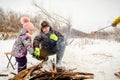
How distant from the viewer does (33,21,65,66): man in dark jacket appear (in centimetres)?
422

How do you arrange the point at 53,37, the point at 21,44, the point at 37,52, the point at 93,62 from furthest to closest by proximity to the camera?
the point at 93,62 < the point at 53,37 < the point at 21,44 < the point at 37,52

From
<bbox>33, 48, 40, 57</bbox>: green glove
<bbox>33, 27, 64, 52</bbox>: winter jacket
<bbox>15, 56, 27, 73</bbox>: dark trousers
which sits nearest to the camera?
<bbox>33, 48, 40, 57</bbox>: green glove

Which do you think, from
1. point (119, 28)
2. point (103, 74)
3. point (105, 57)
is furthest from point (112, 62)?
point (119, 28)

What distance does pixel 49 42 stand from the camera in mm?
4469

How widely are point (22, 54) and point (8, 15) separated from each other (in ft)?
66.0

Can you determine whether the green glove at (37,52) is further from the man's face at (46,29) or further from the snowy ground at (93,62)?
the man's face at (46,29)

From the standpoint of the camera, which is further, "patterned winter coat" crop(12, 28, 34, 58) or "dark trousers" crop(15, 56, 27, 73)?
"dark trousers" crop(15, 56, 27, 73)

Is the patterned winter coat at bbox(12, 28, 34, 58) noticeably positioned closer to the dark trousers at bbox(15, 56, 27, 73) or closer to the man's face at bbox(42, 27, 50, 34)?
the dark trousers at bbox(15, 56, 27, 73)

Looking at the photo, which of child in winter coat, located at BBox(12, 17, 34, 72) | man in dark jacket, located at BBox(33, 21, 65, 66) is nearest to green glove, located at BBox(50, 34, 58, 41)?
man in dark jacket, located at BBox(33, 21, 65, 66)

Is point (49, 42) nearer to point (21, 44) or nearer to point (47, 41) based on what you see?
point (47, 41)

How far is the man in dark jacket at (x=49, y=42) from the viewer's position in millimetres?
4222

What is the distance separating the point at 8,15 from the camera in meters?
23.4

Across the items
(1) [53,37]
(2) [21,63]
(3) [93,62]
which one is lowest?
(3) [93,62]

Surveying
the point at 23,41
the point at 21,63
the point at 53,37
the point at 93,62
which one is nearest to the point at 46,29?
the point at 53,37
